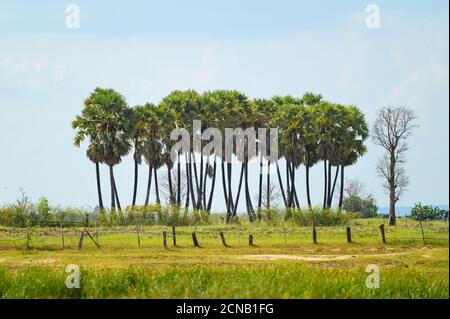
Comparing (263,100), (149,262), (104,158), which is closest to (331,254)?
(149,262)

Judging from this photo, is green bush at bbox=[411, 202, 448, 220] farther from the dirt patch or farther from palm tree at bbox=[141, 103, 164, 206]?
the dirt patch

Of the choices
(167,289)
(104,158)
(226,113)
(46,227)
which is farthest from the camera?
(226,113)

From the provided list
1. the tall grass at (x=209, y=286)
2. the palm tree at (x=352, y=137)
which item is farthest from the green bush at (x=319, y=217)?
the tall grass at (x=209, y=286)

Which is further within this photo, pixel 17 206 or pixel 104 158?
pixel 104 158

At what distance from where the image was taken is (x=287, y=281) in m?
15.9

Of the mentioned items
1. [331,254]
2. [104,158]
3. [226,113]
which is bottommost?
[331,254]

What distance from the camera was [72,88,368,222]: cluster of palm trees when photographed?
6394 centimetres

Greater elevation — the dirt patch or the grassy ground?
the grassy ground

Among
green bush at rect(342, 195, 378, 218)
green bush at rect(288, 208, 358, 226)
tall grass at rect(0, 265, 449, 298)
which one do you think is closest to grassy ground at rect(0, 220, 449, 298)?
tall grass at rect(0, 265, 449, 298)

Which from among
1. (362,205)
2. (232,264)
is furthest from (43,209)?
(362,205)

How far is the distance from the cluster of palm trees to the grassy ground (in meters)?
14.2

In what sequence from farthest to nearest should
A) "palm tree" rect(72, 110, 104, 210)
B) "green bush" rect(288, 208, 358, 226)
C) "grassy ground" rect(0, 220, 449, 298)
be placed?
1. "palm tree" rect(72, 110, 104, 210)
2. "green bush" rect(288, 208, 358, 226)
3. "grassy ground" rect(0, 220, 449, 298)

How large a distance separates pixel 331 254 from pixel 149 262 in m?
9.34
